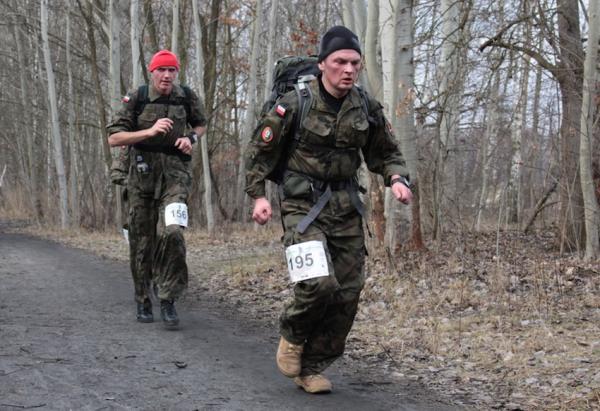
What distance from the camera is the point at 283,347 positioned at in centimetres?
459

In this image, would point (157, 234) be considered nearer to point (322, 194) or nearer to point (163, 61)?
point (163, 61)

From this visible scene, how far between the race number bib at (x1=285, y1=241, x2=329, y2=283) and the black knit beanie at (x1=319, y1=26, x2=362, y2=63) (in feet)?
3.77

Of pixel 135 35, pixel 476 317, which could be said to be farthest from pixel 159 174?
pixel 135 35

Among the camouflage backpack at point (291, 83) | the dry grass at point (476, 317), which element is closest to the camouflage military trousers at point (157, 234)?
the dry grass at point (476, 317)

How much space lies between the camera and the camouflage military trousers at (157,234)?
6.48 meters

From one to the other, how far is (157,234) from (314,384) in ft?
9.28

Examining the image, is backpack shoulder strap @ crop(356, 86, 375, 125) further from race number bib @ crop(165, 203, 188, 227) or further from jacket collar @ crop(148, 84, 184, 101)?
jacket collar @ crop(148, 84, 184, 101)

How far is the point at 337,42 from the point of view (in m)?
4.39

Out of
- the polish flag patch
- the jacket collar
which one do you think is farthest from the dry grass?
the jacket collar

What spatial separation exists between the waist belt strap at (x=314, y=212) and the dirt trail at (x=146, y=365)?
1.03 m

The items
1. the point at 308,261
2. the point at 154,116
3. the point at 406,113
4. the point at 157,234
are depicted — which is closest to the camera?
the point at 308,261

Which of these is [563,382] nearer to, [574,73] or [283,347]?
[283,347]

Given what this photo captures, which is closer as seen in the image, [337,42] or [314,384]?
[337,42]

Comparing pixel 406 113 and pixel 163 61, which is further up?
pixel 163 61
